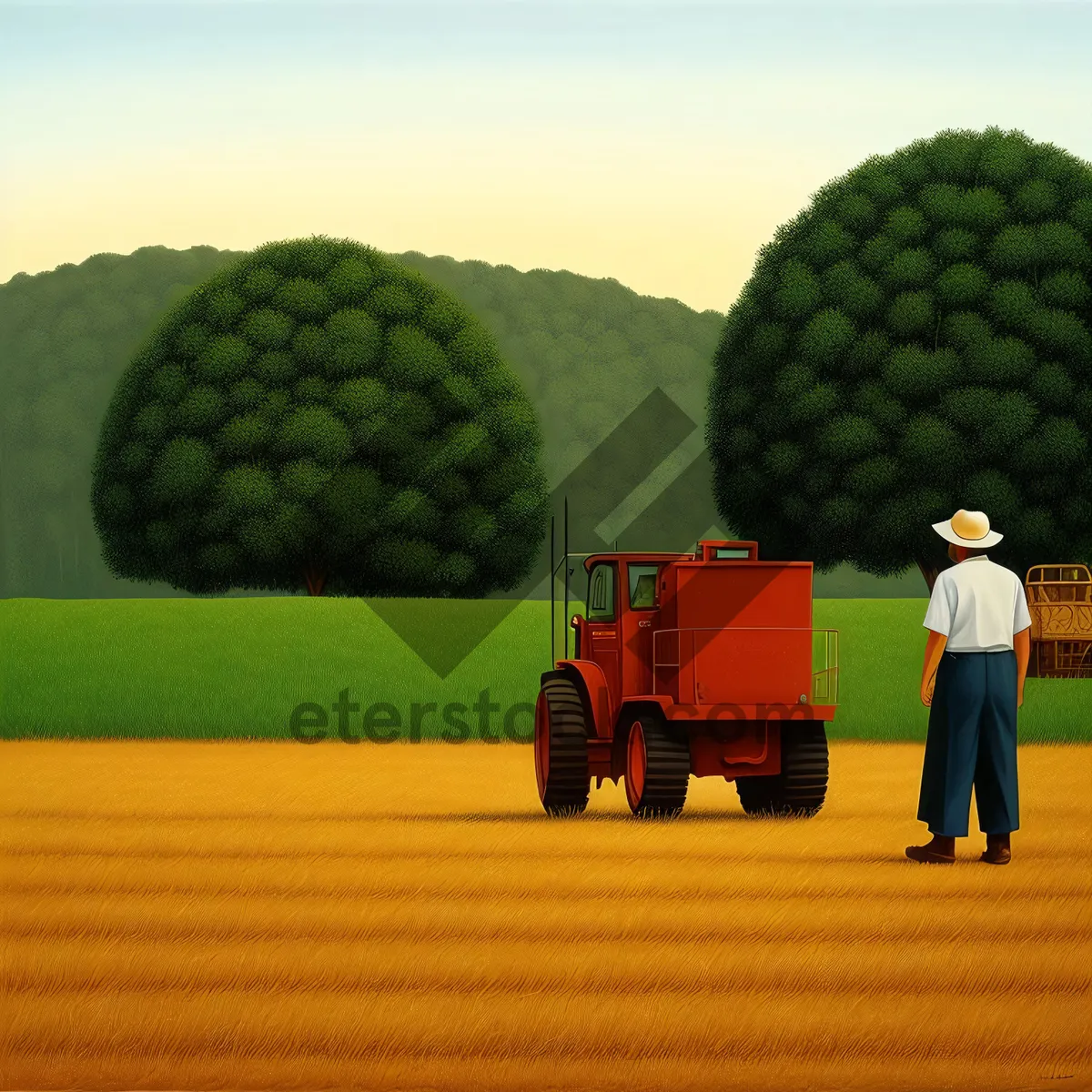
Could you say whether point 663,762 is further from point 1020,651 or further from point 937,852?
point 1020,651

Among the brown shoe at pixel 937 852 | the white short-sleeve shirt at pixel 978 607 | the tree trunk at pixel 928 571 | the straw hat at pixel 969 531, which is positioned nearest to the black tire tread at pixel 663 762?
the brown shoe at pixel 937 852

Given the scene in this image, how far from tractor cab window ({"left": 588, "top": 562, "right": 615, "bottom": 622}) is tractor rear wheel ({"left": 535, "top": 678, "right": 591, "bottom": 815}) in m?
0.76

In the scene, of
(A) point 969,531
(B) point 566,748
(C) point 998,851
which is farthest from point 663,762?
(A) point 969,531

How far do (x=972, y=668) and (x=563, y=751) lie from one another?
173 inches

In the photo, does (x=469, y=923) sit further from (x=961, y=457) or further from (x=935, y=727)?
(x=961, y=457)

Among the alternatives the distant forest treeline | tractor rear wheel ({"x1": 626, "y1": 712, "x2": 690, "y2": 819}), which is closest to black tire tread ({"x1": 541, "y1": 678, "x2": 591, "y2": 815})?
tractor rear wheel ({"x1": 626, "y1": 712, "x2": 690, "y2": 819})

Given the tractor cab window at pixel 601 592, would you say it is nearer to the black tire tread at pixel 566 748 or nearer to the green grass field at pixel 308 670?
the black tire tread at pixel 566 748

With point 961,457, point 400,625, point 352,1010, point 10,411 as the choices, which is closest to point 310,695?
point 400,625

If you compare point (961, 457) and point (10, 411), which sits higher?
point (10, 411)

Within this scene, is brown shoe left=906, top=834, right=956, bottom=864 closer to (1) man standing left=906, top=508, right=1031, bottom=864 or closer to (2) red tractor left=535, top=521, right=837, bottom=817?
(1) man standing left=906, top=508, right=1031, bottom=864

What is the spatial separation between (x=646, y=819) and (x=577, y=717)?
1052 millimetres

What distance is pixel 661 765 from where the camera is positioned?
12828mm

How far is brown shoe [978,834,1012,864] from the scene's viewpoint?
10.5 m

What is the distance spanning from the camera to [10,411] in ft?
206
